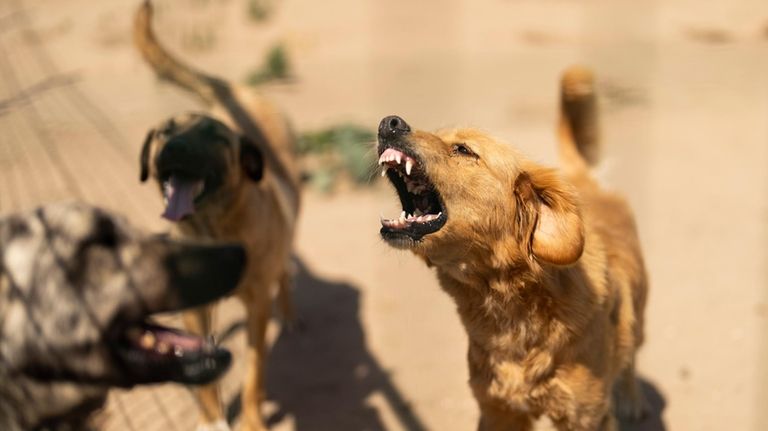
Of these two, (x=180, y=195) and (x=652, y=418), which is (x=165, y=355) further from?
(x=652, y=418)

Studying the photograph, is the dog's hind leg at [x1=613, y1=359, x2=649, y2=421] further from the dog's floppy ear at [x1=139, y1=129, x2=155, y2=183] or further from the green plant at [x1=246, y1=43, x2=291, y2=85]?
the green plant at [x1=246, y1=43, x2=291, y2=85]

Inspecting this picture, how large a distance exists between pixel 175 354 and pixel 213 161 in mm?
1441

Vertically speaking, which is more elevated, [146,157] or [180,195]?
[146,157]

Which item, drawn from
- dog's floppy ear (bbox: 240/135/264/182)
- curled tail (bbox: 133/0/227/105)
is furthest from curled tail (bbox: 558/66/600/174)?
curled tail (bbox: 133/0/227/105)

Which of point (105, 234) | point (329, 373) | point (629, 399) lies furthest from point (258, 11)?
point (105, 234)

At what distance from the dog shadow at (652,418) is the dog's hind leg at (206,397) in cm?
210

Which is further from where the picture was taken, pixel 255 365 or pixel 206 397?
pixel 255 365

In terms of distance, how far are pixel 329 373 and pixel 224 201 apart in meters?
1.40

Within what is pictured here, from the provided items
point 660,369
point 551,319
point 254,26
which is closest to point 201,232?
point 551,319

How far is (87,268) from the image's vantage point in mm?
2273

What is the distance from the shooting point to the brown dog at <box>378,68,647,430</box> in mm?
2818

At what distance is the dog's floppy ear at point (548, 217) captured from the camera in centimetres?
263

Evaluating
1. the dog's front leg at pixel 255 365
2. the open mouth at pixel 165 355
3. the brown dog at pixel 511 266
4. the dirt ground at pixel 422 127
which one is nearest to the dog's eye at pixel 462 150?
the brown dog at pixel 511 266

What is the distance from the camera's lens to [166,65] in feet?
15.9
